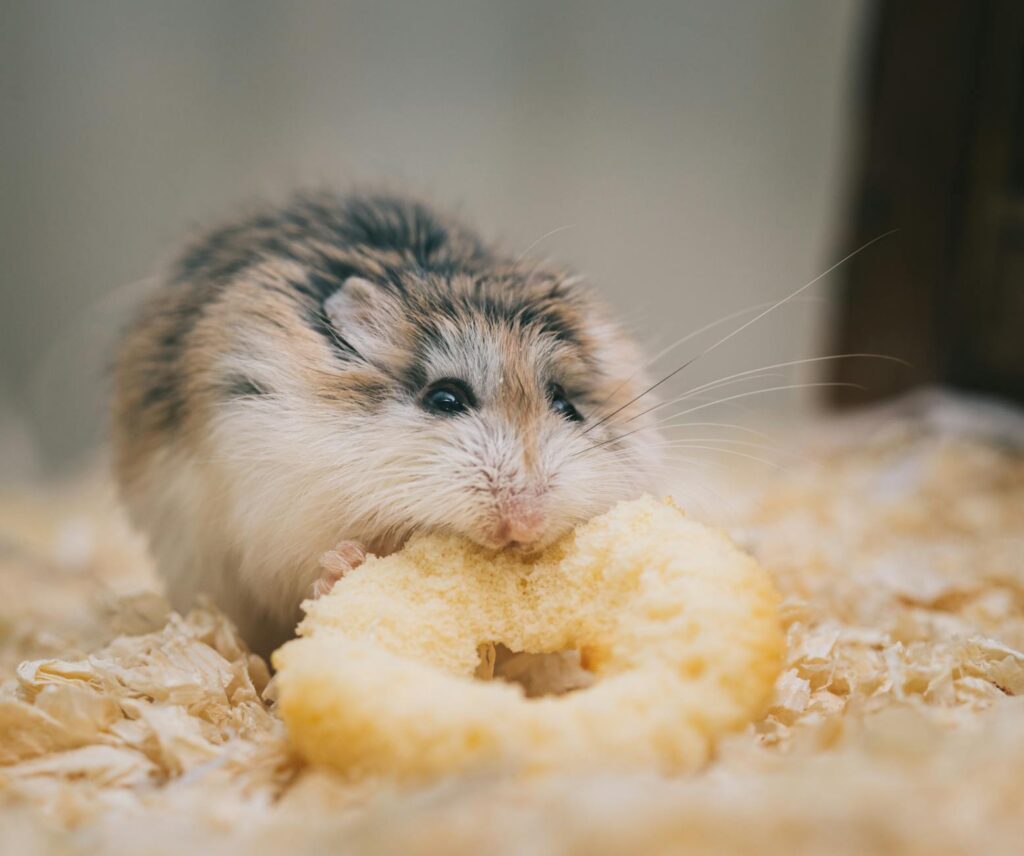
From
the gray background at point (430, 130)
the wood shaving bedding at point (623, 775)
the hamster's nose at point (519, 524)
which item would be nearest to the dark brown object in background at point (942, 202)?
the gray background at point (430, 130)

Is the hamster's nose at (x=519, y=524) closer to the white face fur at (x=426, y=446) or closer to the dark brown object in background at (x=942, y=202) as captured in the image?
the white face fur at (x=426, y=446)

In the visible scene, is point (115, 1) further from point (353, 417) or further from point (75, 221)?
point (353, 417)

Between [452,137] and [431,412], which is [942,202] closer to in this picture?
[452,137]

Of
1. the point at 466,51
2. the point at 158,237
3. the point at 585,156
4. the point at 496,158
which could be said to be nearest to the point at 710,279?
the point at 585,156

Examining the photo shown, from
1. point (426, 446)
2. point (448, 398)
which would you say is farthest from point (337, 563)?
point (448, 398)

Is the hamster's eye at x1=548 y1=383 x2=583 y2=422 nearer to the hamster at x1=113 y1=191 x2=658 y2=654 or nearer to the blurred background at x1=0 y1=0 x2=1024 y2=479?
the hamster at x1=113 y1=191 x2=658 y2=654
